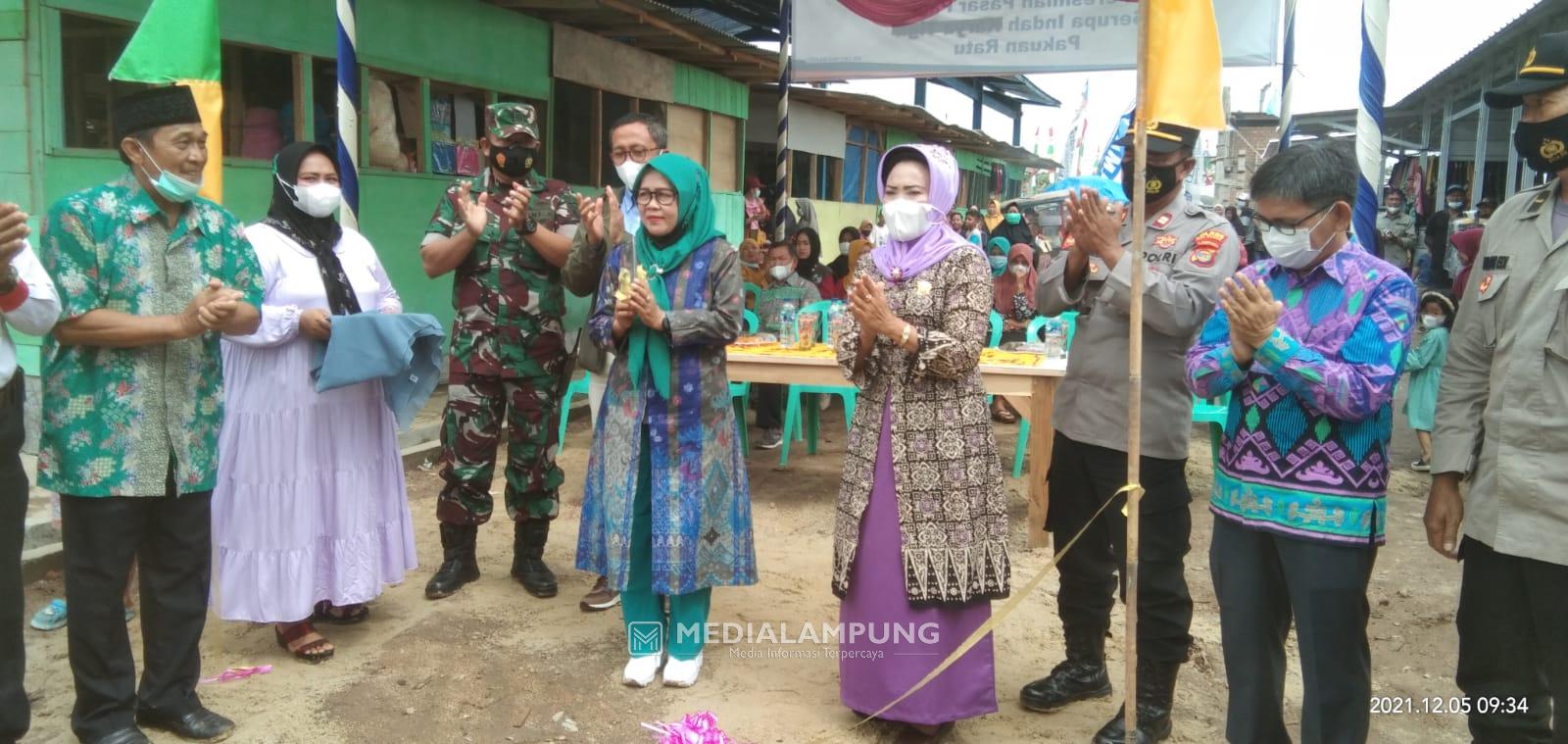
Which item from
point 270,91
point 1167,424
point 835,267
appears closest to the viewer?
point 1167,424

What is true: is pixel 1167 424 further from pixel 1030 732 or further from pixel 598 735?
pixel 598 735

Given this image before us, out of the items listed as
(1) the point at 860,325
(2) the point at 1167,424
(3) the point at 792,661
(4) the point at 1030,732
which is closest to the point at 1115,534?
(2) the point at 1167,424

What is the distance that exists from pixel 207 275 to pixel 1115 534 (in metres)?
2.91

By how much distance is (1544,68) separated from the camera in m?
2.39

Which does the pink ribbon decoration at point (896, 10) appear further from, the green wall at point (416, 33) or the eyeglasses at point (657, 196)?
the eyeglasses at point (657, 196)

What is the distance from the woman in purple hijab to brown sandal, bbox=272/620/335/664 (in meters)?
2.03

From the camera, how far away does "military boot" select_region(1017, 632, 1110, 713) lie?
3.53 metres

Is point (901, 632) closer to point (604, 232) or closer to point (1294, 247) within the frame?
point (1294, 247)

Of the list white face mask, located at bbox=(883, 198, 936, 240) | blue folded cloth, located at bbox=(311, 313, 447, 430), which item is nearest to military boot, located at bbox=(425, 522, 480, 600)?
blue folded cloth, located at bbox=(311, 313, 447, 430)

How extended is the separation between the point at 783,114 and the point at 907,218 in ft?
17.4

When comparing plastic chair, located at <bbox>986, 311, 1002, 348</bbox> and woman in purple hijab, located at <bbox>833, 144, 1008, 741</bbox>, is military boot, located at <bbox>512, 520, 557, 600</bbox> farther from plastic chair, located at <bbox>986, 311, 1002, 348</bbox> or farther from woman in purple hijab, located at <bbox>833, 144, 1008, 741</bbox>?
plastic chair, located at <bbox>986, 311, 1002, 348</bbox>

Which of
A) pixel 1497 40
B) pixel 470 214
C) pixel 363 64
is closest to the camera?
pixel 470 214

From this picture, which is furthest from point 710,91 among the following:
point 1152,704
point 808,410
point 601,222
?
point 1152,704

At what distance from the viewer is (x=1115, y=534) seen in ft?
10.7
